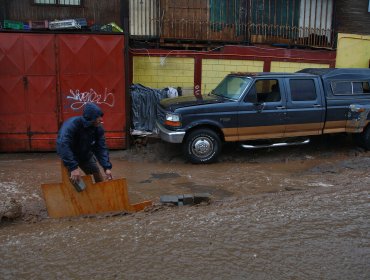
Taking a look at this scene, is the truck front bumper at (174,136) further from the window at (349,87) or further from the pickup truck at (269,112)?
the window at (349,87)

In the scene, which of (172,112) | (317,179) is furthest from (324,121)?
(172,112)

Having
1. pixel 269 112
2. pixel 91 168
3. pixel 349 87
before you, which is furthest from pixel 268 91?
pixel 91 168

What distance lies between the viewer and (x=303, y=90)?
30.2ft

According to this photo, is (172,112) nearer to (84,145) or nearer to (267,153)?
(267,153)

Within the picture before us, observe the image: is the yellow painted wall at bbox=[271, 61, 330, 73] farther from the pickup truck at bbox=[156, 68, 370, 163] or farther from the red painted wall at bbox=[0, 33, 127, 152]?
the red painted wall at bbox=[0, 33, 127, 152]

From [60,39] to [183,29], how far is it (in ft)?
14.1

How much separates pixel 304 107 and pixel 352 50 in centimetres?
571

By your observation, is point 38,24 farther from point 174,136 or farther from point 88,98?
point 174,136

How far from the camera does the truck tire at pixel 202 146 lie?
28.2ft

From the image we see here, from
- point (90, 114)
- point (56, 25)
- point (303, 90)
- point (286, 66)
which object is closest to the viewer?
point (90, 114)

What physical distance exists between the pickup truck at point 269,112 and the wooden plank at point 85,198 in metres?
3.16

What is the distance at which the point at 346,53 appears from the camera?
13562 mm

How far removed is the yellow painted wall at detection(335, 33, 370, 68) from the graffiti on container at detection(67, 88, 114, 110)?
7.58m

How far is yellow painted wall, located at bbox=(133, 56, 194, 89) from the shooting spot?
1130cm
